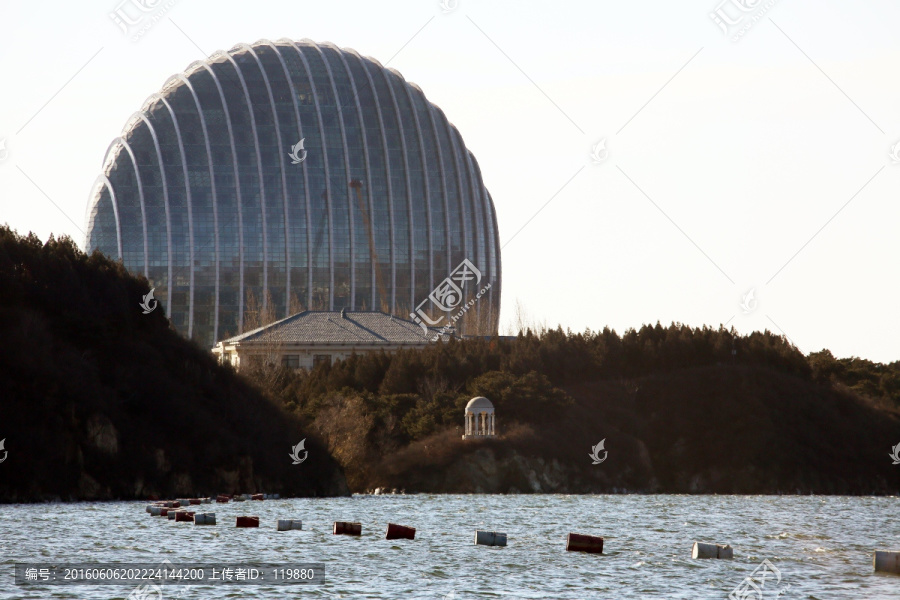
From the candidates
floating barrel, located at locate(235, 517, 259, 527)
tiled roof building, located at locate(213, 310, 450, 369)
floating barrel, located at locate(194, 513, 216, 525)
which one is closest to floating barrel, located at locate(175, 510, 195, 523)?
floating barrel, located at locate(194, 513, 216, 525)

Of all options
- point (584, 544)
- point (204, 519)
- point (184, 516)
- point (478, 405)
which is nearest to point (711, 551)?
point (584, 544)

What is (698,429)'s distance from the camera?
99312 millimetres

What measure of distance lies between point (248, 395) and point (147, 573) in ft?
159

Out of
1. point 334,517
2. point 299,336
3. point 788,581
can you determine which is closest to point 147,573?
point 788,581

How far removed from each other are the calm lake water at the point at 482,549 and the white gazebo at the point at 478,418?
24166mm

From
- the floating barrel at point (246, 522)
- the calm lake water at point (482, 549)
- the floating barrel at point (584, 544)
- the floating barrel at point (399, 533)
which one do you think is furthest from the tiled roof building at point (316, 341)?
the floating barrel at point (584, 544)

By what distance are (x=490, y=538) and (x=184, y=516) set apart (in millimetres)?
13167

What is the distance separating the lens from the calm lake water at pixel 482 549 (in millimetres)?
34562

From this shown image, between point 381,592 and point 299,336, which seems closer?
point 381,592

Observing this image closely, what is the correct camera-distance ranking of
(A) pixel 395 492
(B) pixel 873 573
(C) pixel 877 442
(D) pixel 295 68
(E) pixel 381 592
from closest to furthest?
(E) pixel 381 592, (B) pixel 873 573, (A) pixel 395 492, (C) pixel 877 442, (D) pixel 295 68

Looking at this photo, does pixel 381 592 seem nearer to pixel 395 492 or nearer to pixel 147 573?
pixel 147 573

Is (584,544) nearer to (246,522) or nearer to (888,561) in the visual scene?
(888,561)

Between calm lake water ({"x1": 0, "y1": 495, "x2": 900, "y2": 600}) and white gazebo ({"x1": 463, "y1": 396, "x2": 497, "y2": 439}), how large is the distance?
24.2 metres

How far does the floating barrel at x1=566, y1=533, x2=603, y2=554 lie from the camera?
43812mm
